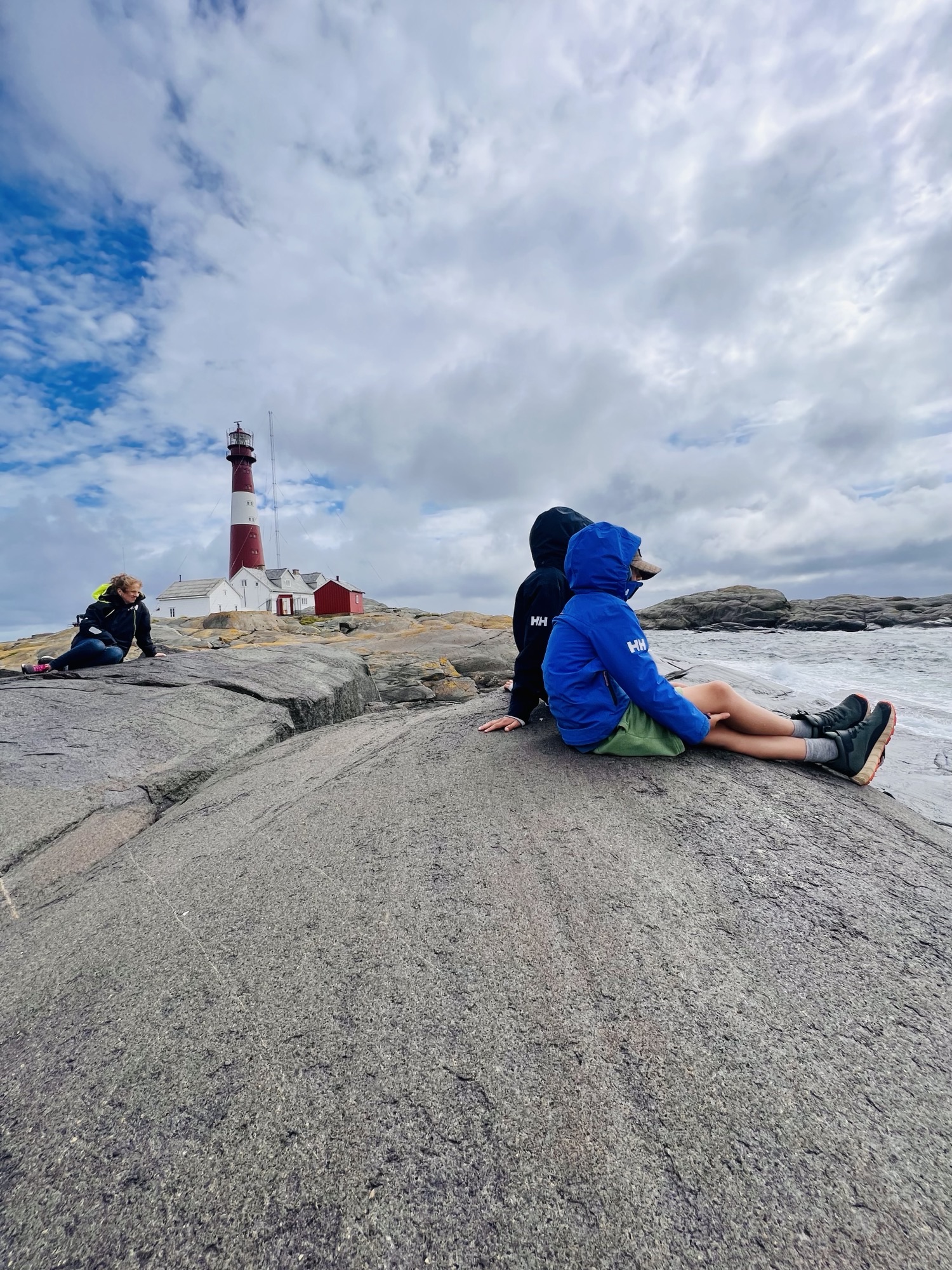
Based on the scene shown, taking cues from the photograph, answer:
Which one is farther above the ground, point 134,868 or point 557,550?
point 557,550

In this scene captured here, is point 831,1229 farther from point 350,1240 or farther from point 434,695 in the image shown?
point 434,695

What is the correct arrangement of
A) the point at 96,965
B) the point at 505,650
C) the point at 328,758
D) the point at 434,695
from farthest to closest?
the point at 505,650
the point at 434,695
the point at 328,758
the point at 96,965

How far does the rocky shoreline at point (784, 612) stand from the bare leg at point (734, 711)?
120ft

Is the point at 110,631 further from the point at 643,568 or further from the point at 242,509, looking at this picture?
the point at 242,509

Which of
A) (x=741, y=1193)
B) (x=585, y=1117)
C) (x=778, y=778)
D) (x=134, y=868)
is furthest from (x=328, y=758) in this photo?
(x=741, y=1193)

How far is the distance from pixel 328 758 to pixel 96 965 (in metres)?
2.34

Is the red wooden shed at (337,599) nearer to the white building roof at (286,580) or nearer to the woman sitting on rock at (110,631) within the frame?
the white building roof at (286,580)

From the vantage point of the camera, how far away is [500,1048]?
1.70 metres

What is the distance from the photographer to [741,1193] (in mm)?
1336

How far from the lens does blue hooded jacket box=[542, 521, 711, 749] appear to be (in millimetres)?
3357

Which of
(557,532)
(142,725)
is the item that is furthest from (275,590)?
(557,532)

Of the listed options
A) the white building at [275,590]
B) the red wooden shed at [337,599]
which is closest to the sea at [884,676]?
the red wooden shed at [337,599]

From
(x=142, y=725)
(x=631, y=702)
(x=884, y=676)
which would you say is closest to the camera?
(x=631, y=702)

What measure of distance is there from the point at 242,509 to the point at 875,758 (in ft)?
156
